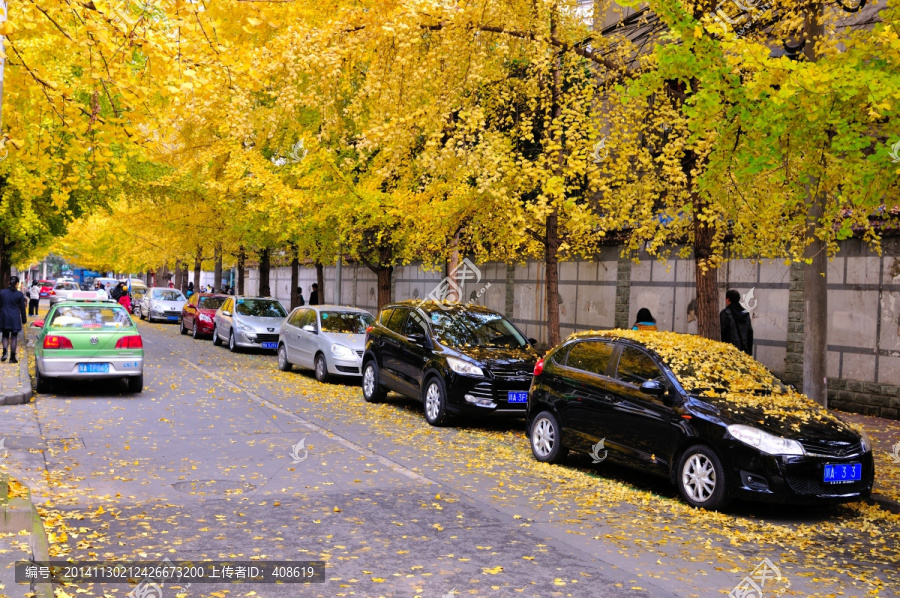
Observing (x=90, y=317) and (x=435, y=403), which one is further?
(x=90, y=317)

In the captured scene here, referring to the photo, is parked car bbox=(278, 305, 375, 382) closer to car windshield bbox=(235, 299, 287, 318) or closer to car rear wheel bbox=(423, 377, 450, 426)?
car rear wheel bbox=(423, 377, 450, 426)

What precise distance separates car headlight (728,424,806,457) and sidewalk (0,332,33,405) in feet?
36.2

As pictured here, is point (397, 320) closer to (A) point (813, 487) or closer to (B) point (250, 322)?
(A) point (813, 487)

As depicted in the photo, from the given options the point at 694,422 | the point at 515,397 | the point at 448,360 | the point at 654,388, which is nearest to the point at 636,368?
the point at 654,388

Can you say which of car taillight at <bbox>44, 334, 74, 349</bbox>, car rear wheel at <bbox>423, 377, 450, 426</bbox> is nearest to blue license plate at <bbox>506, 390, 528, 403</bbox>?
car rear wheel at <bbox>423, 377, 450, 426</bbox>

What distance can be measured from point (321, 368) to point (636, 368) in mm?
9946

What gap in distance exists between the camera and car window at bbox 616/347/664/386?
9062mm

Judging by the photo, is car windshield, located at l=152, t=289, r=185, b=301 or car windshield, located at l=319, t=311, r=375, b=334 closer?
car windshield, located at l=319, t=311, r=375, b=334

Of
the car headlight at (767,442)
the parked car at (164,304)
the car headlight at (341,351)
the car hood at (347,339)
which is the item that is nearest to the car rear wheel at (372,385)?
the car headlight at (341,351)

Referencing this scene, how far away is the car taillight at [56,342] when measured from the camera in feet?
46.0

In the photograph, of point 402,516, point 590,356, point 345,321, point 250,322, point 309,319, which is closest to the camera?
point 402,516

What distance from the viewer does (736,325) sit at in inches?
539

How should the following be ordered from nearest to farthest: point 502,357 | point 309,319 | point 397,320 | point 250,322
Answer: point 502,357 < point 397,320 < point 309,319 < point 250,322

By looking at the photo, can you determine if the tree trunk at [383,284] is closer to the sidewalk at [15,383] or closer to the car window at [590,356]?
the sidewalk at [15,383]
